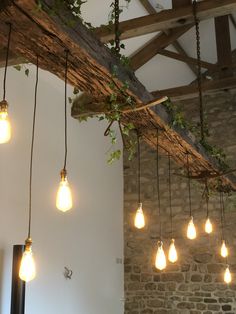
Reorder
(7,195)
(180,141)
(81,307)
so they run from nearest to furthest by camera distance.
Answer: (180,141) → (7,195) → (81,307)

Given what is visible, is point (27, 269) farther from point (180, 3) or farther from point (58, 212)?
point (58, 212)

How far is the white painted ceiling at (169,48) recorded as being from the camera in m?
5.93

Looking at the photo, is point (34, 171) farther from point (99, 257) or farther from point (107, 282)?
point (107, 282)

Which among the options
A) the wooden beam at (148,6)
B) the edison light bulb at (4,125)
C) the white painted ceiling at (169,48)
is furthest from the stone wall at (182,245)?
the edison light bulb at (4,125)

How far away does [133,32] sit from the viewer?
14.5 ft

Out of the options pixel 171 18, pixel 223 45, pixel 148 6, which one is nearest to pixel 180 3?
pixel 171 18

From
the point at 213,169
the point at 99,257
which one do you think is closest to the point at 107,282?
the point at 99,257

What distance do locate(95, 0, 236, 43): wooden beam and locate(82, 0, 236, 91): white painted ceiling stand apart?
142cm

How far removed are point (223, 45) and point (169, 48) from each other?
1.03 m

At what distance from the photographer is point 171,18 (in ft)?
13.5

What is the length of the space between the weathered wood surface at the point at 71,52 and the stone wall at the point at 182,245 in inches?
169

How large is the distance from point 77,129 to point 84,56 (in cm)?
439

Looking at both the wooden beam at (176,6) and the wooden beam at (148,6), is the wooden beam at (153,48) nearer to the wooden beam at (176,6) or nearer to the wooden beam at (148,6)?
the wooden beam at (176,6)

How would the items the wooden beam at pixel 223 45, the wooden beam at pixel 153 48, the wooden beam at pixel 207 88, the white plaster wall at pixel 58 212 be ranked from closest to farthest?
the white plaster wall at pixel 58 212 < the wooden beam at pixel 207 88 < the wooden beam at pixel 223 45 < the wooden beam at pixel 153 48
